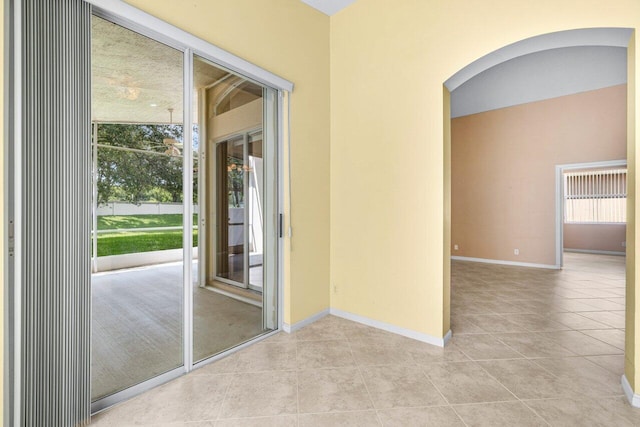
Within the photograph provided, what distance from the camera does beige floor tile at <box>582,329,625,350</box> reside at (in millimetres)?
2818

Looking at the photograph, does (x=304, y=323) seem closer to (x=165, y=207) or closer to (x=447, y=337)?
(x=447, y=337)

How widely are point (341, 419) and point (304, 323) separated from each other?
1501 mm

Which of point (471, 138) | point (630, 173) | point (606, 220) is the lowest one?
point (606, 220)


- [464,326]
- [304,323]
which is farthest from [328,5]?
[464,326]

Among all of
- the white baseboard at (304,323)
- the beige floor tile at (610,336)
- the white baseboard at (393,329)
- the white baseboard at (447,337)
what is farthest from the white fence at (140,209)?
the beige floor tile at (610,336)

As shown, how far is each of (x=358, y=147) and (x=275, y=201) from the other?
1173 millimetres

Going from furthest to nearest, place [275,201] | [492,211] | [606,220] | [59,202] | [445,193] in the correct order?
[606,220]
[492,211]
[275,201]
[445,193]
[59,202]

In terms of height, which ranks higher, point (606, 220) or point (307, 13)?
point (307, 13)

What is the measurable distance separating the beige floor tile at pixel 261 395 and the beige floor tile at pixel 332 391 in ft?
0.26

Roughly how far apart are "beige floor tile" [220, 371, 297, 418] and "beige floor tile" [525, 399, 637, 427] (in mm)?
1630

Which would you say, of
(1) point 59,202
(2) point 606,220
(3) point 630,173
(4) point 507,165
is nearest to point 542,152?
(4) point 507,165

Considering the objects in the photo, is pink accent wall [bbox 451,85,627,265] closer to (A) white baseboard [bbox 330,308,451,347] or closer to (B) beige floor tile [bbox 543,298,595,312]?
(B) beige floor tile [bbox 543,298,595,312]

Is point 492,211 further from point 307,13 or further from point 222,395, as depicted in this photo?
point 222,395

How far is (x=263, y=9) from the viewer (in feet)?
9.25
